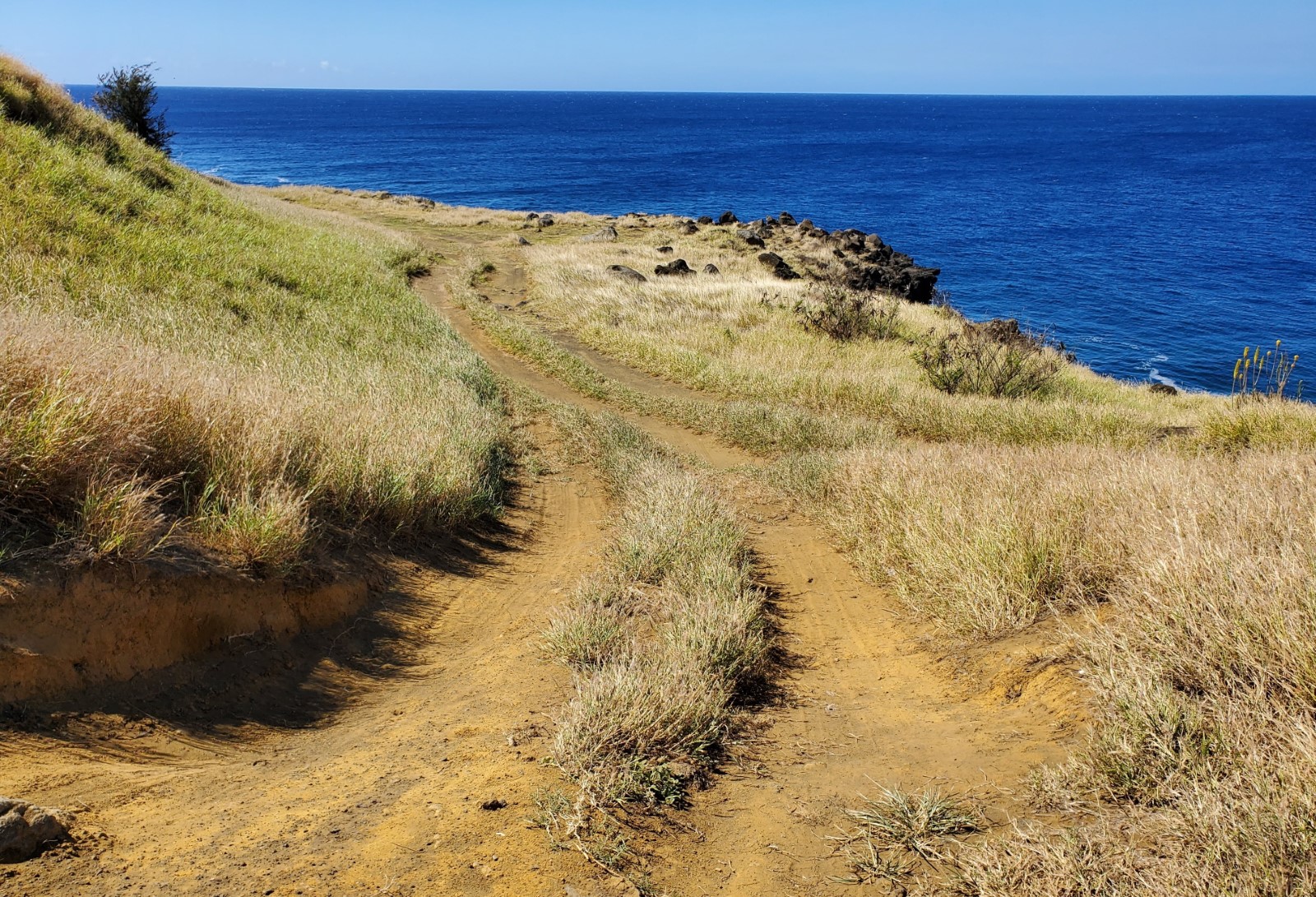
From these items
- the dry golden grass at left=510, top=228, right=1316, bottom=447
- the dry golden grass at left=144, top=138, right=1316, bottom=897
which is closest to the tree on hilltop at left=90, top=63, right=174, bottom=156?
the dry golden grass at left=510, top=228, right=1316, bottom=447

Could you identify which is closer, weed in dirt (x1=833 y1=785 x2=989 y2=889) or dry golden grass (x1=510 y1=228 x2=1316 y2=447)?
weed in dirt (x1=833 y1=785 x2=989 y2=889)

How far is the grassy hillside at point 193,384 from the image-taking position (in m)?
4.56

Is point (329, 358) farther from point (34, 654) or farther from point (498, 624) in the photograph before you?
point (34, 654)

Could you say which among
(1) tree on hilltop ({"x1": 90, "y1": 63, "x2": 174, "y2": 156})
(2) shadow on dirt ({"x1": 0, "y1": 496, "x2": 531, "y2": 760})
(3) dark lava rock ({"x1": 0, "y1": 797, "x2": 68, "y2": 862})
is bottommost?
(2) shadow on dirt ({"x1": 0, "y1": 496, "x2": 531, "y2": 760})

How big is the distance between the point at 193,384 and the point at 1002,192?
87555 mm

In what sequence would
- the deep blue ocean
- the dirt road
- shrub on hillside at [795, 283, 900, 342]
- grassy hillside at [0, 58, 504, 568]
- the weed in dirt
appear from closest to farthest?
the dirt road
the weed in dirt
grassy hillside at [0, 58, 504, 568]
shrub on hillside at [795, 283, 900, 342]
the deep blue ocean

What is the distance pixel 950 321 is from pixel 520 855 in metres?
26.4

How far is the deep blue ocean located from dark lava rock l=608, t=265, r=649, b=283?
1679cm

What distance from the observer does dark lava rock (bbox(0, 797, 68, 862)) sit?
2812 mm

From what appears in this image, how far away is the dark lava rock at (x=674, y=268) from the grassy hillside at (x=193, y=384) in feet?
48.1

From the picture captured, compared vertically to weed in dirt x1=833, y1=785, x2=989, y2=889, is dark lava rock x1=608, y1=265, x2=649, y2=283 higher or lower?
higher

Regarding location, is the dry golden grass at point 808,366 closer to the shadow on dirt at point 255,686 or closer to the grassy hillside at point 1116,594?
the grassy hillside at point 1116,594

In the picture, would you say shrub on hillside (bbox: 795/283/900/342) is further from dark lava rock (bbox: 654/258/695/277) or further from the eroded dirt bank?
the eroded dirt bank

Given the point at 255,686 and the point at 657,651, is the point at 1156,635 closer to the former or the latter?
the point at 657,651
